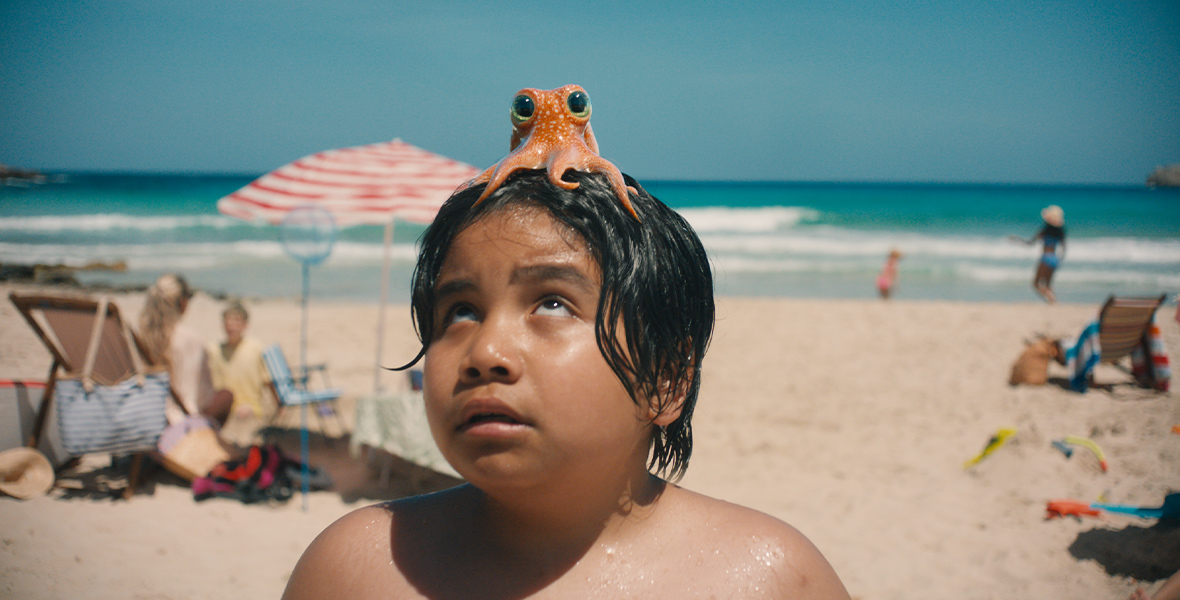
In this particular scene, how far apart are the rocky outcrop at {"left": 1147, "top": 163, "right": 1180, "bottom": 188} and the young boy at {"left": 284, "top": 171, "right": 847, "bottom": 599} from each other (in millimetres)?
72763

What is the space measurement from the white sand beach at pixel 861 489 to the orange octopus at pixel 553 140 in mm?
440

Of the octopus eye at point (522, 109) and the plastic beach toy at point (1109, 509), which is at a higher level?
the octopus eye at point (522, 109)

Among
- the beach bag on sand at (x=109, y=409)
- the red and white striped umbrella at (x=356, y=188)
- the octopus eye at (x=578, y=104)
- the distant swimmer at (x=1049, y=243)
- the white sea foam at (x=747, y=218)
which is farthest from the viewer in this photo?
the white sea foam at (x=747, y=218)

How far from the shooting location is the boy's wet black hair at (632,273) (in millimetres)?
1112

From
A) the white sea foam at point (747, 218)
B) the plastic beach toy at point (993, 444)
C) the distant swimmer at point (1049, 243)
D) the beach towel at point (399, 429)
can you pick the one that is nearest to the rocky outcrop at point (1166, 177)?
the white sea foam at point (747, 218)

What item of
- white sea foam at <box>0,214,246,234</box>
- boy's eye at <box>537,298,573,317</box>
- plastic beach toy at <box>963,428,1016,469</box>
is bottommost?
white sea foam at <box>0,214,246,234</box>

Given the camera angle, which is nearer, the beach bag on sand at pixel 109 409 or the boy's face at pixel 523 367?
the boy's face at pixel 523 367

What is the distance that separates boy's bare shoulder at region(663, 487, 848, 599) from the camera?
117 cm

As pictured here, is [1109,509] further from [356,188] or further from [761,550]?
[356,188]

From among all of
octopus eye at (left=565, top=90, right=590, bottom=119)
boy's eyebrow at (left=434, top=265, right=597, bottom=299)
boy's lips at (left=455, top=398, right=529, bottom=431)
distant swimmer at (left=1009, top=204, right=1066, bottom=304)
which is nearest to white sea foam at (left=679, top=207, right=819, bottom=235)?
distant swimmer at (left=1009, top=204, right=1066, bottom=304)

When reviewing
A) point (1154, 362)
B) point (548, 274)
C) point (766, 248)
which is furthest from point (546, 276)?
point (766, 248)

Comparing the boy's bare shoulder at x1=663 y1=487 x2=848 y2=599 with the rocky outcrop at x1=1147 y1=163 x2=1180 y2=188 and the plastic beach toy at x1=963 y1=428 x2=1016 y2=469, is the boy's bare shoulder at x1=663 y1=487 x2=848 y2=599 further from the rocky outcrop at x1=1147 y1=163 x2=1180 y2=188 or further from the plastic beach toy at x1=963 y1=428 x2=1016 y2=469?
the rocky outcrop at x1=1147 y1=163 x2=1180 y2=188

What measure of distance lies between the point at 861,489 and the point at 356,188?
4880 millimetres

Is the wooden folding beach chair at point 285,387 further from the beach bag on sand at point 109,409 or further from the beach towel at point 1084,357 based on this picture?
the beach towel at point 1084,357
